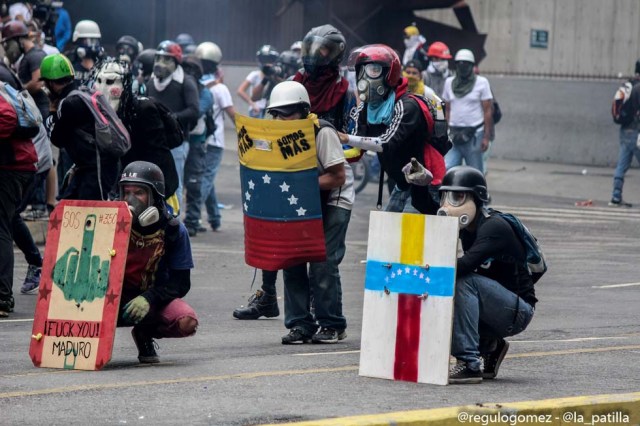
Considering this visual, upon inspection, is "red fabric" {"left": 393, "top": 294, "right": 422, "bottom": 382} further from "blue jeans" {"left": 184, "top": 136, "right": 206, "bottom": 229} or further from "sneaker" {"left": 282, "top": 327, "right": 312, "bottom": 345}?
"blue jeans" {"left": 184, "top": 136, "right": 206, "bottom": 229}

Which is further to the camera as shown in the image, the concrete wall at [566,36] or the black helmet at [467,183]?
the concrete wall at [566,36]

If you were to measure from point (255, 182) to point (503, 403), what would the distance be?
8.35 ft

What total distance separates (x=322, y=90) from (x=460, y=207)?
7.40ft

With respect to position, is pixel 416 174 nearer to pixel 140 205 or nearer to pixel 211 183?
pixel 140 205

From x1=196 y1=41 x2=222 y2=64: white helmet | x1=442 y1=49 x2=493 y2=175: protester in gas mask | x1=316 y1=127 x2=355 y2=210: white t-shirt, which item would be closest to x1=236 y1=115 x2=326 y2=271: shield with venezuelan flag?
x1=316 y1=127 x2=355 y2=210: white t-shirt

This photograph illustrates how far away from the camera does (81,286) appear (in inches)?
310

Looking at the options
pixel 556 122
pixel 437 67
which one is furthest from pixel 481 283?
pixel 556 122

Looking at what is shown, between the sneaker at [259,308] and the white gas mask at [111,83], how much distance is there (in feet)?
5.55

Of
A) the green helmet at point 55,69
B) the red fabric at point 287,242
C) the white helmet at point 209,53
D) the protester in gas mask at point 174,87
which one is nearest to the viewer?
the red fabric at point 287,242

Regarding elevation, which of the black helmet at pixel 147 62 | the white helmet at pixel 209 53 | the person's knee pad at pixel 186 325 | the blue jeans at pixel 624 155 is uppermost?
the black helmet at pixel 147 62

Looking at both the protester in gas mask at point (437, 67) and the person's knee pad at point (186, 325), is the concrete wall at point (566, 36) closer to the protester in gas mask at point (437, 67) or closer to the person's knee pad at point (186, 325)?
the protester in gas mask at point (437, 67)

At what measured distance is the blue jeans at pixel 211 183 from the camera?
1532cm

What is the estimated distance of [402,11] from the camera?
1056 inches

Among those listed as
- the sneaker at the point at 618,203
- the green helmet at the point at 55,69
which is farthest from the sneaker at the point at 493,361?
the sneaker at the point at 618,203
